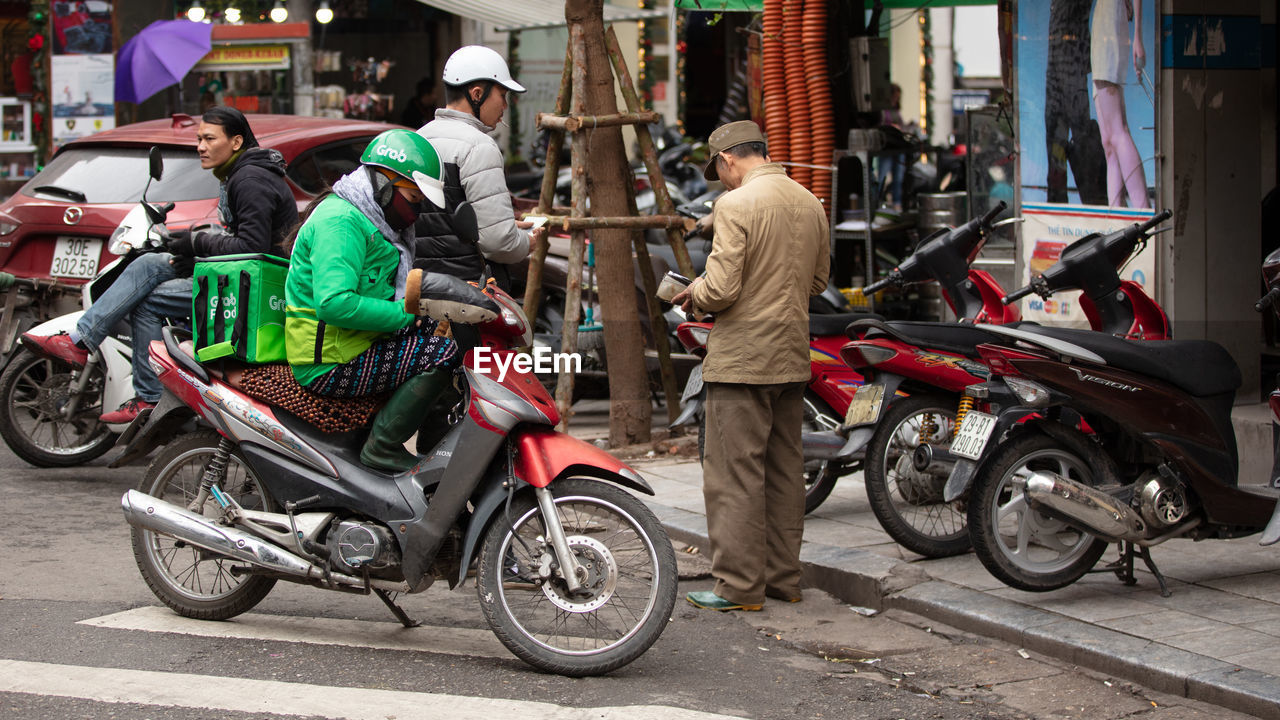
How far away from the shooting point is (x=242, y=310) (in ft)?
15.6

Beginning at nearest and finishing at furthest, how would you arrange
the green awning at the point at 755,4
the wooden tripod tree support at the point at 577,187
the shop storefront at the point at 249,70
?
1. the wooden tripod tree support at the point at 577,187
2. the green awning at the point at 755,4
3. the shop storefront at the point at 249,70

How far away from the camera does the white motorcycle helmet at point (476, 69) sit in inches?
224

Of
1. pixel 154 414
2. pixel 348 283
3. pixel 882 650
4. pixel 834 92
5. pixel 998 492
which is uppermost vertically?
pixel 834 92

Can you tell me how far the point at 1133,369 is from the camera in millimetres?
5145

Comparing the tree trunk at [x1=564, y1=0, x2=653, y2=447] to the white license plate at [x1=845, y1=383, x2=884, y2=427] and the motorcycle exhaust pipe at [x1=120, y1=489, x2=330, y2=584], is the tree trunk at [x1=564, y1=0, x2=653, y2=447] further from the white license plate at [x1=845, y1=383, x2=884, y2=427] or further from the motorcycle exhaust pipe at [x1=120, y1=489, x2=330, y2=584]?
the motorcycle exhaust pipe at [x1=120, y1=489, x2=330, y2=584]

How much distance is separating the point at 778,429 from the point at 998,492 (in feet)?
2.90

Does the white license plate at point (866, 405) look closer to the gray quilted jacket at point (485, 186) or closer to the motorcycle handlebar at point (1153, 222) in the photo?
the motorcycle handlebar at point (1153, 222)

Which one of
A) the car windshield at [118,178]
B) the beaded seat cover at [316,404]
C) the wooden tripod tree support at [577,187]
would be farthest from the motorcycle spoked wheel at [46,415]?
the beaded seat cover at [316,404]

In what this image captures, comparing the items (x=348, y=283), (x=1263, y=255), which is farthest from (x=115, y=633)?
(x=1263, y=255)

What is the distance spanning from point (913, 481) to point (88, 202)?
5.16m

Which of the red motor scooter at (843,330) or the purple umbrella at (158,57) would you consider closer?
the red motor scooter at (843,330)

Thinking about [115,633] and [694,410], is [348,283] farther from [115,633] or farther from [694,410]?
[694,410]

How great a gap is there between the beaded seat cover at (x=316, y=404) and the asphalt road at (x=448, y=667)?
2.46 feet

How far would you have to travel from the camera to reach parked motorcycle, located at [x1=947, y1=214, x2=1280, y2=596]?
507cm
